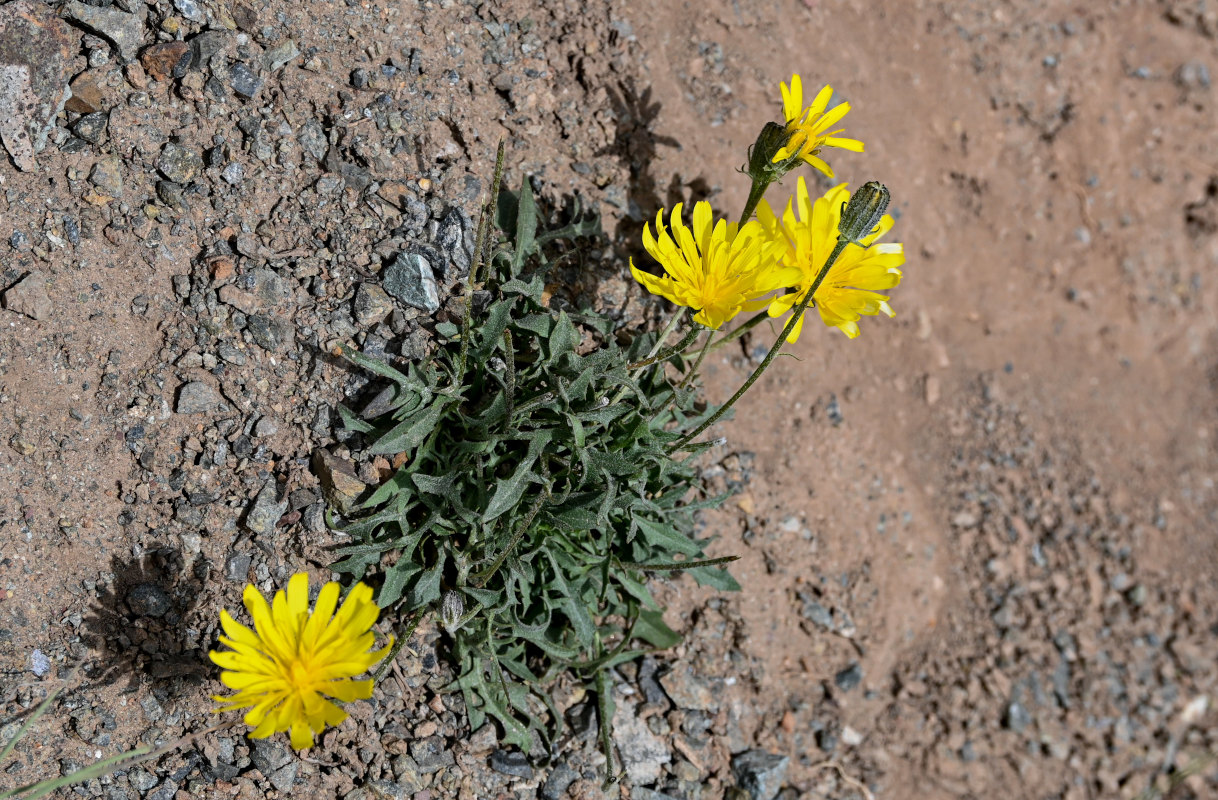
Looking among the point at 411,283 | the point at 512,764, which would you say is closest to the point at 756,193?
the point at 411,283

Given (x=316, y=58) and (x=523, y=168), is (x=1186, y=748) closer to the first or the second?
(x=523, y=168)

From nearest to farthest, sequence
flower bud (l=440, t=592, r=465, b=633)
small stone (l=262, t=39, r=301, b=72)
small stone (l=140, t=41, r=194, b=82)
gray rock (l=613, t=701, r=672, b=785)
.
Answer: flower bud (l=440, t=592, r=465, b=633) < small stone (l=140, t=41, r=194, b=82) < small stone (l=262, t=39, r=301, b=72) < gray rock (l=613, t=701, r=672, b=785)

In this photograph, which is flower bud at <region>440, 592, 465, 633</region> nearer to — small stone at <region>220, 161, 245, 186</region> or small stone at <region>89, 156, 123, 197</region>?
small stone at <region>220, 161, 245, 186</region>

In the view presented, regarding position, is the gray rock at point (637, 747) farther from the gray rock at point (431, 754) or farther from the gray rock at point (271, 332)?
the gray rock at point (271, 332)

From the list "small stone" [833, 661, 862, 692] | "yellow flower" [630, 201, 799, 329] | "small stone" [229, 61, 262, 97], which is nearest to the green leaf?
"yellow flower" [630, 201, 799, 329]

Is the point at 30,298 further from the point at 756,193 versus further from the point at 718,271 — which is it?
the point at 756,193

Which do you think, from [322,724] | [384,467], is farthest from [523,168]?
[322,724]
